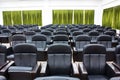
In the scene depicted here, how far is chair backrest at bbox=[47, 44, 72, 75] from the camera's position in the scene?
343cm

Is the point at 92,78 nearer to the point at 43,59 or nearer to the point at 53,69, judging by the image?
the point at 53,69

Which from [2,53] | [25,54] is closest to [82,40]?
[25,54]

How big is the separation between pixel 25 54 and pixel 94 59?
4.82 feet

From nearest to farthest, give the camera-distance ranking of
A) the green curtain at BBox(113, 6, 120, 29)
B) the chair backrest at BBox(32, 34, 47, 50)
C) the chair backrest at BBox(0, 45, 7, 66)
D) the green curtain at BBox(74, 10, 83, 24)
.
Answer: the chair backrest at BBox(0, 45, 7, 66), the chair backrest at BBox(32, 34, 47, 50), the green curtain at BBox(113, 6, 120, 29), the green curtain at BBox(74, 10, 83, 24)

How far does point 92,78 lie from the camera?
315 cm

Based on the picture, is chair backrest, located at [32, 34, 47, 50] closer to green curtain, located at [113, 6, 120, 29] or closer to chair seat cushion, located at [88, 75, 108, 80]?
A: chair seat cushion, located at [88, 75, 108, 80]

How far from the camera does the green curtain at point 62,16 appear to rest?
15.6m

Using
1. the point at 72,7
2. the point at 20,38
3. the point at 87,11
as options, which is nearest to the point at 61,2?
the point at 72,7

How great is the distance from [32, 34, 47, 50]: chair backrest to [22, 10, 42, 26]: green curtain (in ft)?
34.5

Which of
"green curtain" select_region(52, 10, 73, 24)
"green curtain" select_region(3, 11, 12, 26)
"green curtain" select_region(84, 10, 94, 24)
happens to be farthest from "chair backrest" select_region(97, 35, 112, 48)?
"green curtain" select_region(3, 11, 12, 26)

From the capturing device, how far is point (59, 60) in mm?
3461

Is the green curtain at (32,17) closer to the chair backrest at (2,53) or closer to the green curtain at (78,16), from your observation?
the green curtain at (78,16)

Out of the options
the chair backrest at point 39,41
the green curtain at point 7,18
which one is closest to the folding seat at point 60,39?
the chair backrest at point 39,41

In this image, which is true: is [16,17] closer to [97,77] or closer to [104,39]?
[104,39]
